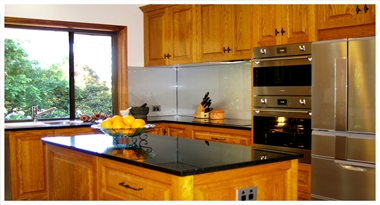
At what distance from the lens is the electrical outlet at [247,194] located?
225 cm

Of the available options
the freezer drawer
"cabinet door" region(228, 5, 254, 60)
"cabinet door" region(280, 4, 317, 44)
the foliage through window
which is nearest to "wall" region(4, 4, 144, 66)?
the foliage through window

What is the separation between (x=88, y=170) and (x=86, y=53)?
307 cm

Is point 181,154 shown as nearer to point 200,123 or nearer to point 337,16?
point 337,16

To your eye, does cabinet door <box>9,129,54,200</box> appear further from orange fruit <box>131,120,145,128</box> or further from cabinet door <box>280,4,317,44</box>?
cabinet door <box>280,4,317,44</box>

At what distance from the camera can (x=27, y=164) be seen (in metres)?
4.61

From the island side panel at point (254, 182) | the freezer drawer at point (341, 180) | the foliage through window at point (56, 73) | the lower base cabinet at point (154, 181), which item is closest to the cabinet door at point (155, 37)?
the foliage through window at point (56, 73)

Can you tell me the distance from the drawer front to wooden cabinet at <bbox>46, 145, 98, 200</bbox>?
0.11 metres

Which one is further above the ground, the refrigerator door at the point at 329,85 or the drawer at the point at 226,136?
the refrigerator door at the point at 329,85

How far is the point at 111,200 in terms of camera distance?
253 cm

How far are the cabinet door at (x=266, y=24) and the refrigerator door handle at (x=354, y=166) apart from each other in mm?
1161

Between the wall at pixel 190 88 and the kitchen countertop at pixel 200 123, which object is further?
the wall at pixel 190 88

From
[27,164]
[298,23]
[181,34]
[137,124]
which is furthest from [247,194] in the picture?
[181,34]

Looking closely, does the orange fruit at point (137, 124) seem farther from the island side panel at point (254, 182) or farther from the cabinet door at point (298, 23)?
the cabinet door at point (298, 23)

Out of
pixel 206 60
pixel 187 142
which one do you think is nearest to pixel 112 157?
pixel 187 142
